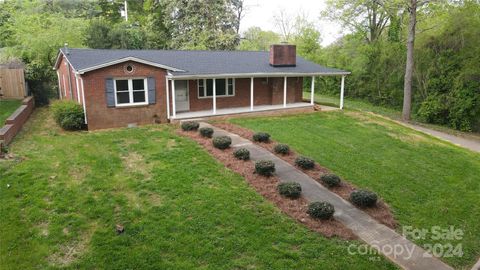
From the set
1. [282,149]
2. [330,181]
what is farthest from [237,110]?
[330,181]

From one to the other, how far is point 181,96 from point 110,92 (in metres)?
4.30

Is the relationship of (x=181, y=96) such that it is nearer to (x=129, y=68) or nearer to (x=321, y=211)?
(x=129, y=68)

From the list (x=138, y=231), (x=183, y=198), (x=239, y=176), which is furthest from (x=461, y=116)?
(x=138, y=231)

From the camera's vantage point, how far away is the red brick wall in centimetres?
1431

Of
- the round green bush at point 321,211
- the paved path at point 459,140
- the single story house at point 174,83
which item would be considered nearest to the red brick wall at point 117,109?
the single story house at point 174,83

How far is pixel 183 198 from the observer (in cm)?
882

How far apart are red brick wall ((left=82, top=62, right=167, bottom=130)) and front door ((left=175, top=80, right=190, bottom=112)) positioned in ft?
6.07

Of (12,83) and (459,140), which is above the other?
(12,83)

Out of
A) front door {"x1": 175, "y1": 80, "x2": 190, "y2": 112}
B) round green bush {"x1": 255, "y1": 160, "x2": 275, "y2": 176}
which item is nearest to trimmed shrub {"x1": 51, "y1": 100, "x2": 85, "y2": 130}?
front door {"x1": 175, "y1": 80, "x2": 190, "y2": 112}

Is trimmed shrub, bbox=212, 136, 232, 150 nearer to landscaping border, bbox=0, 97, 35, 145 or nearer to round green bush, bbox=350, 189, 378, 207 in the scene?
round green bush, bbox=350, 189, 378, 207

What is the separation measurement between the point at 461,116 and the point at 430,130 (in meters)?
3.32

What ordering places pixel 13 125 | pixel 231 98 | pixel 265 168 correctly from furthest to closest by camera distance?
pixel 231 98 < pixel 13 125 < pixel 265 168

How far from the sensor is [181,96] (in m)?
18.2

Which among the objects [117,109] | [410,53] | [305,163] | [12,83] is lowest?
[305,163]
